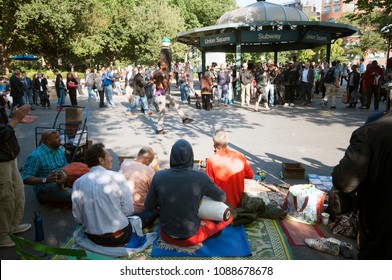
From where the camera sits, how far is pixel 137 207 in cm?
493

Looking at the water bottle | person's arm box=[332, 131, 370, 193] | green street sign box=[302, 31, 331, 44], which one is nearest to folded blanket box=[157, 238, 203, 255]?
the water bottle

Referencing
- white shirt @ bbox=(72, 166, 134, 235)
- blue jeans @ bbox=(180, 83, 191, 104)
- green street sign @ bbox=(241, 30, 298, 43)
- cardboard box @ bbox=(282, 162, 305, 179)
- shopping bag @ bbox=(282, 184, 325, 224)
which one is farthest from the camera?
blue jeans @ bbox=(180, 83, 191, 104)

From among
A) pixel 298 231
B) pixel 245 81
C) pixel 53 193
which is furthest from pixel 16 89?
pixel 298 231

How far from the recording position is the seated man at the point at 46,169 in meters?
5.39

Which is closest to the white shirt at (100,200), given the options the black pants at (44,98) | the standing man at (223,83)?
the standing man at (223,83)

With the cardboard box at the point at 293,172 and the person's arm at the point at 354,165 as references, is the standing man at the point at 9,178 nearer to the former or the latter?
the person's arm at the point at 354,165

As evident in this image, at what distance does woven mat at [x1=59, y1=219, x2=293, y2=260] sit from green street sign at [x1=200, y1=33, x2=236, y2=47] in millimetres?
14430

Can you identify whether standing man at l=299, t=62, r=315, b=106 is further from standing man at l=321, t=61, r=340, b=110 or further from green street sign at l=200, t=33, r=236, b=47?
green street sign at l=200, t=33, r=236, b=47

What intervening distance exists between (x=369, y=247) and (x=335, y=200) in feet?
1.21

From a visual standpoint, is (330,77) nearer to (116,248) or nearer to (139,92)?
(139,92)

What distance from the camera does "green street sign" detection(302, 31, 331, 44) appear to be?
1789 cm

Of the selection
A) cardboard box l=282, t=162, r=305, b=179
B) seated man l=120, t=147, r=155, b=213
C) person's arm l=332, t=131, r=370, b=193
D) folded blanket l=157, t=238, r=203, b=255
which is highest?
person's arm l=332, t=131, r=370, b=193

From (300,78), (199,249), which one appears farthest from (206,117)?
(199,249)

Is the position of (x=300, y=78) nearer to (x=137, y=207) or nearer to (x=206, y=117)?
(x=206, y=117)
